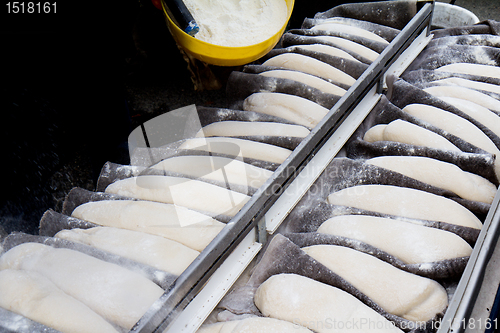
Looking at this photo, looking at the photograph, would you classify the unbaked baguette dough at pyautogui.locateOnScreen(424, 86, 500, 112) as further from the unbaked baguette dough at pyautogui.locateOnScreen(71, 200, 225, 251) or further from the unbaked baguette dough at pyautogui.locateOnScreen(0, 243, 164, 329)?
the unbaked baguette dough at pyautogui.locateOnScreen(0, 243, 164, 329)

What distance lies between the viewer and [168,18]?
1.52 m

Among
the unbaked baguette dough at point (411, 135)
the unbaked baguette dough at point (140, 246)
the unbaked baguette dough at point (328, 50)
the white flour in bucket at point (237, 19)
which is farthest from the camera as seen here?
the unbaked baguette dough at point (328, 50)

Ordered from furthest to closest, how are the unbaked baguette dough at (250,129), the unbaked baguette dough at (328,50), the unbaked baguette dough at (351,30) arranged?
the unbaked baguette dough at (351,30), the unbaked baguette dough at (328,50), the unbaked baguette dough at (250,129)

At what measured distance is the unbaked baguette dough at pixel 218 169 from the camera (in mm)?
1239

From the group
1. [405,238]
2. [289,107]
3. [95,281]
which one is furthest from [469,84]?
[95,281]

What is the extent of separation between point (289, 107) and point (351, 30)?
69 centimetres

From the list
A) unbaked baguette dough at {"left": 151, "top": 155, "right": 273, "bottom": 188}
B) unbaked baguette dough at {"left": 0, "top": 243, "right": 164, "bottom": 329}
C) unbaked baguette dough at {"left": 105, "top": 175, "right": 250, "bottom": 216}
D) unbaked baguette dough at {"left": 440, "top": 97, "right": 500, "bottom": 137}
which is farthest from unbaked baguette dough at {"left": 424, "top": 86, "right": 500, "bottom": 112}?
unbaked baguette dough at {"left": 0, "top": 243, "right": 164, "bottom": 329}

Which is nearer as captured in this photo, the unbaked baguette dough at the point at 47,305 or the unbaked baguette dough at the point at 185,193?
the unbaked baguette dough at the point at 47,305

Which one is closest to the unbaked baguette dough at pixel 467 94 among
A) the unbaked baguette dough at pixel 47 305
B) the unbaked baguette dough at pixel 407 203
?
the unbaked baguette dough at pixel 407 203

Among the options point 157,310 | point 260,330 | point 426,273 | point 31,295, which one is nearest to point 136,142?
point 31,295

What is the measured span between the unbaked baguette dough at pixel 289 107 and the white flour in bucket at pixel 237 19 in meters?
0.24

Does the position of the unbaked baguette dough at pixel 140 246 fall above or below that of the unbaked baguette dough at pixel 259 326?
above

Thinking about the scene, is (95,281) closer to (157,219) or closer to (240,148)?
(157,219)

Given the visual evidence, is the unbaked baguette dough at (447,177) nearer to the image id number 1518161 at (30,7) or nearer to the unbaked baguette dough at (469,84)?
the unbaked baguette dough at (469,84)
